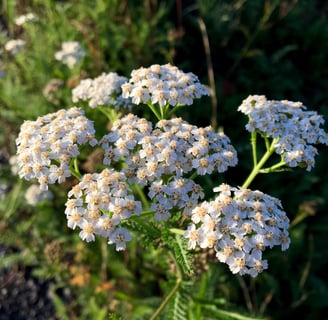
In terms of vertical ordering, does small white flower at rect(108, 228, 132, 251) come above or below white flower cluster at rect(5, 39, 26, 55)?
above

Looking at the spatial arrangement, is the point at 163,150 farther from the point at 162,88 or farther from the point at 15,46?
the point at 15,46

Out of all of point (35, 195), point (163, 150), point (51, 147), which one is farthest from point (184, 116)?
point (51, 147)

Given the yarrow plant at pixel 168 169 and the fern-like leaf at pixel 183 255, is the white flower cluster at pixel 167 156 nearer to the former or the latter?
the yarrow plant at pixel 168 169

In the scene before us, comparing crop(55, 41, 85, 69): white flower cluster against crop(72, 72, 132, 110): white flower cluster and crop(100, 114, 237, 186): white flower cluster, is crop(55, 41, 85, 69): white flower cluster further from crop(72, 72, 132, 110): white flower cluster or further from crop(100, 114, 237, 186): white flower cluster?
crop(100, 114, 237, 186): white flower cluster

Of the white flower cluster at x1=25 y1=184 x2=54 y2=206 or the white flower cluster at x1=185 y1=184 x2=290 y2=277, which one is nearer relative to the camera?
the white flower cluster at x1=185 y1=184 x2=290 y2=277

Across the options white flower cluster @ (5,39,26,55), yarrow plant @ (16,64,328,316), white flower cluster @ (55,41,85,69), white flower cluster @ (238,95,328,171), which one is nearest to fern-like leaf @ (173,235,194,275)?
yarrow plant @ (16,64,328,316)

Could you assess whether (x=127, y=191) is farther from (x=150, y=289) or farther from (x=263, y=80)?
(x=263, y=80)

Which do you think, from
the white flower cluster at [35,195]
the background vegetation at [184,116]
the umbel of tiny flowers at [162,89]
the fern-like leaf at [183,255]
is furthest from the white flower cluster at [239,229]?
the white flower cluster at [35,195]
